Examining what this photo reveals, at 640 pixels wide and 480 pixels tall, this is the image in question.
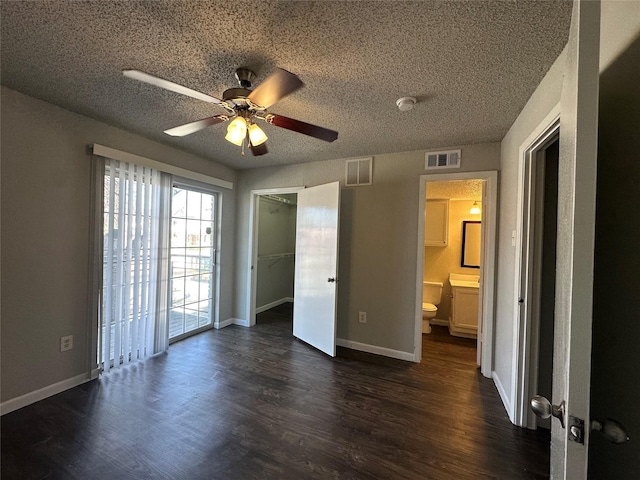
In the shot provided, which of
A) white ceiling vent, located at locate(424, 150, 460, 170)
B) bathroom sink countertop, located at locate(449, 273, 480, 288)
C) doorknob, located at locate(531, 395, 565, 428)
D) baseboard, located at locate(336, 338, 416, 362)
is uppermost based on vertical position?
white ceiling vent, located at locate(424, 150, 460, 170)

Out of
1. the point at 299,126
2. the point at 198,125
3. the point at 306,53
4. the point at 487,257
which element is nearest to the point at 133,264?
the point at 198,125

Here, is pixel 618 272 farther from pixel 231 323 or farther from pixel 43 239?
pixel 231 323

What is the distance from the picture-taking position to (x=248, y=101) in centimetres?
159

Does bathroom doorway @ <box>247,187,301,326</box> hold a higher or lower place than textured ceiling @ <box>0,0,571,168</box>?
lower

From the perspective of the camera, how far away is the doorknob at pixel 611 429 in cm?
60

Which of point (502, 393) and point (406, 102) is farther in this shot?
point (502, 393)

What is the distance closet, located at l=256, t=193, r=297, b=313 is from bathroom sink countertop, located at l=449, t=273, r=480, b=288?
319 centimetres

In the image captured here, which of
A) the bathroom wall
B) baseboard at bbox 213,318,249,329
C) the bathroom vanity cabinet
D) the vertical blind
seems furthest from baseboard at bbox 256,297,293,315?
the bathroom vanity cabinet

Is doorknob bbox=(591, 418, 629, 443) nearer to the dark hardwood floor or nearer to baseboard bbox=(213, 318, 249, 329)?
the dark hardwood floor

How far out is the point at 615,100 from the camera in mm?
893

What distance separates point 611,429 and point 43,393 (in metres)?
3.36

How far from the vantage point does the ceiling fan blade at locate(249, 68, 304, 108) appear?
4.11 feet

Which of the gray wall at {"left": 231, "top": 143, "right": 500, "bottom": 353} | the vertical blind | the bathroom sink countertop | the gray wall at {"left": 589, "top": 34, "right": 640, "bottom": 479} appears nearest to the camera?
the gray wall at {"left": 589, "top": 34, "right": 640, "bottom": 479}

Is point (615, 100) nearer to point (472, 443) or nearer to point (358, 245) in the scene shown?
point (472, 443)
